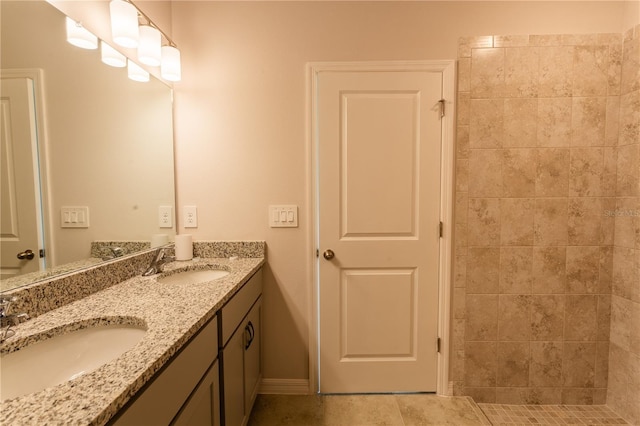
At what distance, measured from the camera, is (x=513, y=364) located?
5.49ft

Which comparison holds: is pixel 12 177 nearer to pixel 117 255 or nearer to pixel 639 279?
pixel 117 255

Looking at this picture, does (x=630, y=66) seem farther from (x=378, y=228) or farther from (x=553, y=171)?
(x=378, y=228)

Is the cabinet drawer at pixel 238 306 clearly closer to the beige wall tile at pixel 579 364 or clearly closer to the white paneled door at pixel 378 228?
the white paneled door at pixel 378 228

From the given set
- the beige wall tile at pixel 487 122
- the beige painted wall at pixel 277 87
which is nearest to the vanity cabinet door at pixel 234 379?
the beige painted wall at pixel 277 87

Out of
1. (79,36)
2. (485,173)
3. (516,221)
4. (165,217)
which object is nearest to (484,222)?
(516,221)

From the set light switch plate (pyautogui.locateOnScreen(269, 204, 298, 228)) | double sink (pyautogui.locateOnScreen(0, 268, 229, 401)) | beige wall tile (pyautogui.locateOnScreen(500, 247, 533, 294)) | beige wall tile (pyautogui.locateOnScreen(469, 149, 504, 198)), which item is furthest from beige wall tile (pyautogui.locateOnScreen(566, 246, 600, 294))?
double sink (pyautogui.locateOnScreen(0, 268, 229, 401))

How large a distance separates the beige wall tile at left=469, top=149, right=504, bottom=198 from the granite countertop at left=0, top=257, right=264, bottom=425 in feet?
4.48

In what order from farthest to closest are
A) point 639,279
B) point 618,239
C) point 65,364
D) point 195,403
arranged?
point 618,239
point 639,279
point 195,403
point 65,364

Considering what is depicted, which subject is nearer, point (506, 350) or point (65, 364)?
point (65, 364)

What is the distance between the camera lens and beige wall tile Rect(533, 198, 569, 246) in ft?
Result: 5.31

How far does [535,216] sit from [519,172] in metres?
0.28

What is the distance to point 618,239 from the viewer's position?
1.60 metres

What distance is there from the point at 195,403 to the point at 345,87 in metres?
1.62

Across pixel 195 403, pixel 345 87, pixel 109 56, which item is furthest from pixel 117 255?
pixel 345 87
